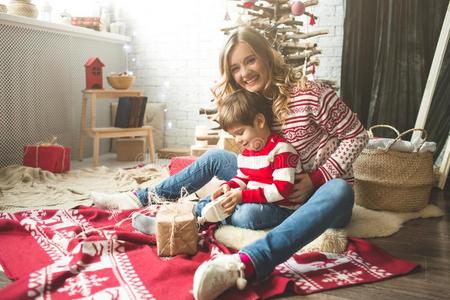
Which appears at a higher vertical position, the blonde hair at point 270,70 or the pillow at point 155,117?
the blonde hair at point 270,70

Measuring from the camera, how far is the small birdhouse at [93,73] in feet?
11.4

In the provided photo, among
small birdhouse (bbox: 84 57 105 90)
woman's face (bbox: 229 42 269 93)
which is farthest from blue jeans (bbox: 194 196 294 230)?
small birdhouse (bbox: 84 57 105 90)

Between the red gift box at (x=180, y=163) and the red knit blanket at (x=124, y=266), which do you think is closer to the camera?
the red knit blanket at (x=124, y=266)

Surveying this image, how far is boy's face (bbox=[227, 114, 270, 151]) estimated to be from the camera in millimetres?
1562

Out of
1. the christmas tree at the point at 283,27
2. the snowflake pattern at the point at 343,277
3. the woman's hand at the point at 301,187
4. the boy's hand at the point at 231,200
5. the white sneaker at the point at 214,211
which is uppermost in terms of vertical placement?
the christmas tree at the point at 283,27

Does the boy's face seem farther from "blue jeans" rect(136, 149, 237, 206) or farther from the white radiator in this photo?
the white radiator

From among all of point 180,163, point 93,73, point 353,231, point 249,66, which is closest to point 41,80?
point 93,73

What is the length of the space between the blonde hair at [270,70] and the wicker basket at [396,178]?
2.24ft

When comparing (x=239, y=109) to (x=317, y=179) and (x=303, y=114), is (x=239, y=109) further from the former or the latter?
(x=317, y=179)

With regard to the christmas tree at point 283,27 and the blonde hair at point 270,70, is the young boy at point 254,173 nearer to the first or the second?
the blonde hair at point 270,70

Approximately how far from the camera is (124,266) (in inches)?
53.8

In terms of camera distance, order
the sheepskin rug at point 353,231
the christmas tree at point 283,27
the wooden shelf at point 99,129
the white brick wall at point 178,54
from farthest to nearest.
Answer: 1. the white brick wall at point 178,54
2. the wooden shelf at point 99,129
3. the christmas tree at point 283,27
4. the sheepskin rug at point 353,231

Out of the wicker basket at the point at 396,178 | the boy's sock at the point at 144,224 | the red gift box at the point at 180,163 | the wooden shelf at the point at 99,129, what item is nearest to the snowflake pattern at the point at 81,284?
the boy's sock at the point at 144,224

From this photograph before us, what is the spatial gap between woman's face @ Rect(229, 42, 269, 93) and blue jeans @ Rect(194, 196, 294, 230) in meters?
0.44
